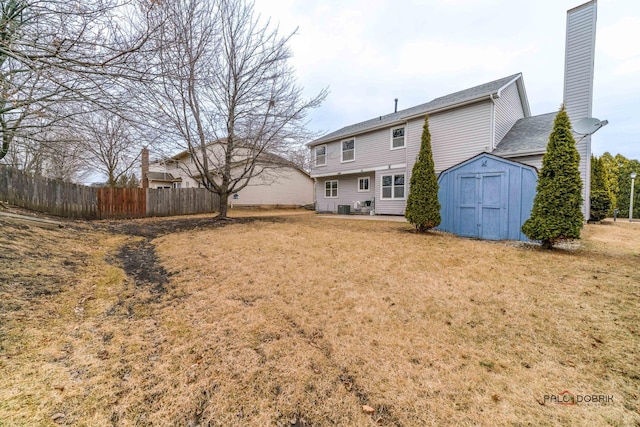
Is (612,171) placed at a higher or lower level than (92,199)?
higher

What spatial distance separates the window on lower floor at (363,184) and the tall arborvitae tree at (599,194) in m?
11.3

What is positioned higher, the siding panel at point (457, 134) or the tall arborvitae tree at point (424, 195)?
the siding panel at point (457, 134)

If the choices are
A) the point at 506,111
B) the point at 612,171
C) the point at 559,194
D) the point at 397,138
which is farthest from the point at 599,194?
the point at 612,171

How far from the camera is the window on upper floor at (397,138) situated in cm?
1380

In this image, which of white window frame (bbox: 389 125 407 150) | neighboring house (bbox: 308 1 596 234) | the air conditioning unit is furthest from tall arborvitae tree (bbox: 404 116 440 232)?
the air conditioning unit

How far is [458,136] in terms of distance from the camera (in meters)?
11.2

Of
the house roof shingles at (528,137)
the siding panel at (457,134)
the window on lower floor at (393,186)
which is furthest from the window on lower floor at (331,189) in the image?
the house roof shingles at (528,137)

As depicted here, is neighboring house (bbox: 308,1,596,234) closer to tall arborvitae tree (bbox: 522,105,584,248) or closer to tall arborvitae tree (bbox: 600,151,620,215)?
tall arborvitae tree (bbox: 522,105,584,248)

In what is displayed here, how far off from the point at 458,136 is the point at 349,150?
712cm

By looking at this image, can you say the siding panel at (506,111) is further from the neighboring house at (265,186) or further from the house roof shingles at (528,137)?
the neighboring house at (265,186)

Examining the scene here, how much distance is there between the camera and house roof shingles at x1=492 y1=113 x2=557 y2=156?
9562 mm

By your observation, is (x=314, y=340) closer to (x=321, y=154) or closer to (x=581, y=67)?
(x=581, y=67)

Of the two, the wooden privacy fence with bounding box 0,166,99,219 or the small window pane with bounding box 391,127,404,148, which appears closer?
the wooden privacy fence with bounding box 0,166,99,219

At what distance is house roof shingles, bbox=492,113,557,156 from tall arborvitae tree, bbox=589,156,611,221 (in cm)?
494
